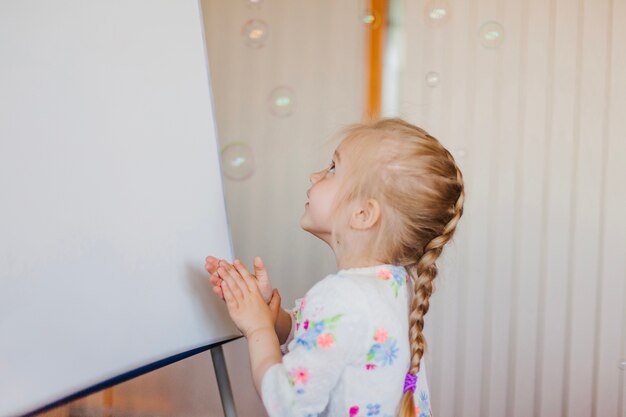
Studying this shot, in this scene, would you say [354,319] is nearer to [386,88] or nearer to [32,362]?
[32,362]

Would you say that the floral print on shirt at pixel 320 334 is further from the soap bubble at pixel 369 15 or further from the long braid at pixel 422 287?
the soap bubble at pixel 369 15

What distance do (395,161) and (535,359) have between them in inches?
52.3

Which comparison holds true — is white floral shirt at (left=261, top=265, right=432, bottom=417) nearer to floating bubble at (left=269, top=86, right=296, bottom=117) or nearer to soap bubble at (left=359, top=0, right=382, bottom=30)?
floating bubble at (left=269, top=86, right=296, bottom=117)

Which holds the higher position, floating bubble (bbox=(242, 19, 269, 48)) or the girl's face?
floating bubble (bbox=(242, 19, 269, 48))

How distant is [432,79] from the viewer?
1.93 metres

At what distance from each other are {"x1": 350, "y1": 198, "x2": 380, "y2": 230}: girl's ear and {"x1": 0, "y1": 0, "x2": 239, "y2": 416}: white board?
0.91 ft

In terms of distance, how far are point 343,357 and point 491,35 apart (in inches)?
54.7

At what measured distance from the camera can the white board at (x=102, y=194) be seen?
27.7 inches

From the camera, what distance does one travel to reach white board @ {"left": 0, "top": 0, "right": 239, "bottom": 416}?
704 millimetres

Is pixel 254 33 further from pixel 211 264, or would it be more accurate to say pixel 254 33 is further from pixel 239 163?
pixel 211 264

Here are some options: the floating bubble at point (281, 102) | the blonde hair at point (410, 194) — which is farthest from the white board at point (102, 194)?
the floating bubble at point (281, 102)

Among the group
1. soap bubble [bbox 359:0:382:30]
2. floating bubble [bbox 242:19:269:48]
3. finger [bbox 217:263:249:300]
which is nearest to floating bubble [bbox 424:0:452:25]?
soap bubble [bbox 359:0:382:30]

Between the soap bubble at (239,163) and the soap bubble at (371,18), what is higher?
the soap bubble at (371,18)

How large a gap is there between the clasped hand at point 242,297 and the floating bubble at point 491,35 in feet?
4.13
